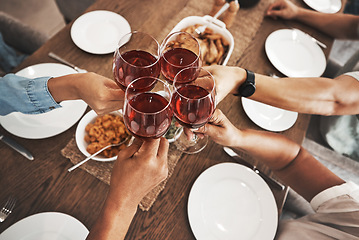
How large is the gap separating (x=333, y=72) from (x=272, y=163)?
36.9 inches

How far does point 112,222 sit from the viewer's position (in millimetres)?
845

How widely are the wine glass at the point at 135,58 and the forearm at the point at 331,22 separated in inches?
42.6

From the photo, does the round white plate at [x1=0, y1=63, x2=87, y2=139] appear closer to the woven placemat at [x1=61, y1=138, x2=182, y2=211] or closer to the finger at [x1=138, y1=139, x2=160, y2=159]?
the woven placemat at [x1=61, y1=138, x2=182, y2=211]

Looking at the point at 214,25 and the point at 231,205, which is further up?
the point at 214,25

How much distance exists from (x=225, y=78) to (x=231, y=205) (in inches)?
19.0

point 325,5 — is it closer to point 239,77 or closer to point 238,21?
point 238,21

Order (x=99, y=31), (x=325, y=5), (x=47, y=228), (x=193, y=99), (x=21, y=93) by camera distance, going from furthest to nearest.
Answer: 1. (x=325, y=5)
2. (x=99, y=31)
3. (x=21, y=93)
4. (x=47, y=228)
5. (x=193, y=99)

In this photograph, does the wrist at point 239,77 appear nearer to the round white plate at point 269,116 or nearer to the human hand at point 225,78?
the human hand at point 225,78

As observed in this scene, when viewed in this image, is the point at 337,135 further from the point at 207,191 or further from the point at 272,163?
the point at 207,191

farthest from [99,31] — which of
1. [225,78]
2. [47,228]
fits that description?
[47,228]

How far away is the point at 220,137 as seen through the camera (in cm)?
104

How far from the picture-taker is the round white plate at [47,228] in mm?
897

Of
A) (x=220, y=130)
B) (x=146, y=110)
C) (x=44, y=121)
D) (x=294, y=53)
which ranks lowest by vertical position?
(x=294, y=53)

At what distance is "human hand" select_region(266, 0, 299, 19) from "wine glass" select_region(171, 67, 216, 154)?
916 mm
